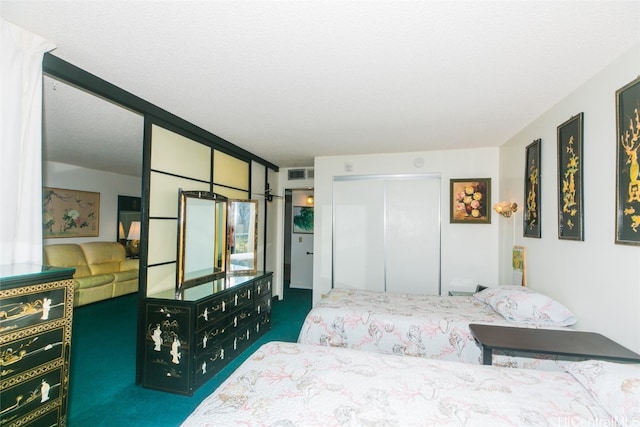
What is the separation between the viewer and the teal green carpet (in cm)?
219

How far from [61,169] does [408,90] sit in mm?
6370

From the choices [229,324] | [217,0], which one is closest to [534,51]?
[217,0]

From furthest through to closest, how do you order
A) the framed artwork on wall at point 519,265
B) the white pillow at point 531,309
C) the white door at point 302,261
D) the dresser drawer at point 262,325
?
the white door at point 302,261
the dresser drawer at point 262,325
the framed artwork on wall at point 519,265
the white pillow at point 531,309

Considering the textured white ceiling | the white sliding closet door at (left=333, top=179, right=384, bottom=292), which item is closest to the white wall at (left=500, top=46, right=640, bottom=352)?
the textured white ceiling

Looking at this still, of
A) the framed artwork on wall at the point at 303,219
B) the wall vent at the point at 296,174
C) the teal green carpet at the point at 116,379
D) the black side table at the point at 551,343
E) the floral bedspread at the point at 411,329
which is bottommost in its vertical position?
the teal green carpet at the point at 116,379

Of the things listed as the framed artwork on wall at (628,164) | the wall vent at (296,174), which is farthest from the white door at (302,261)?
the framed artwork on wall at (628,164)

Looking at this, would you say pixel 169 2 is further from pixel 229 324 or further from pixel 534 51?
A: pixel 229 324

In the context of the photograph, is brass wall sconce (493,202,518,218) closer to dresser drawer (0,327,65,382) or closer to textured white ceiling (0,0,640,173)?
textured white ceiling (0,0,640,173)

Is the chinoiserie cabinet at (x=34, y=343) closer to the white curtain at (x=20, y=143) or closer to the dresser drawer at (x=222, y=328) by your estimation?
the white curtain at (x=20, y=143)

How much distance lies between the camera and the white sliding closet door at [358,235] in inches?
178

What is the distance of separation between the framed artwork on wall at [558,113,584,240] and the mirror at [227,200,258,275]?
11.3ft

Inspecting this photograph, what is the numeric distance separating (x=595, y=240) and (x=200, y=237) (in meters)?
3.60

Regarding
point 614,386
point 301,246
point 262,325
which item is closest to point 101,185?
point 301,246

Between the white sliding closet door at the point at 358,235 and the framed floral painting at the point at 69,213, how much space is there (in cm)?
507
